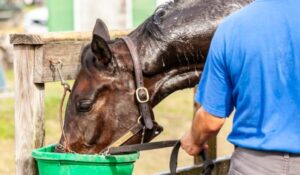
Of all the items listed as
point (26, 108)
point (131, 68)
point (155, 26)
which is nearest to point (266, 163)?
point (131, 68)

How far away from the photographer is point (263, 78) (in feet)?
9.45

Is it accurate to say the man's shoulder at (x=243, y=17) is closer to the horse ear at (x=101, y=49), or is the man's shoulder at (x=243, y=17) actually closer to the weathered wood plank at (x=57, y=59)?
the horse ear at (x=101, y=49)

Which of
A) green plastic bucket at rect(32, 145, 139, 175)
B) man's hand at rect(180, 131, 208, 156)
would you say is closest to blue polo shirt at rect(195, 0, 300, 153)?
man's hand at rect(180, 131, 208, 156)

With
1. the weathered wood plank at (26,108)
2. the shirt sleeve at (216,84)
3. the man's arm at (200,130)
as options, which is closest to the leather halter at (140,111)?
the weathered wood plank at (26,108)

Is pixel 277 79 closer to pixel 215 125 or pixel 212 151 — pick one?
pixel 215 125

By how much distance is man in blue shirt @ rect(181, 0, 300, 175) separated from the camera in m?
2.86

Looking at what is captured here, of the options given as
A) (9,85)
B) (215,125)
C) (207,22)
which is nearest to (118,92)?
(207,22)

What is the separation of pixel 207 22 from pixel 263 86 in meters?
1.11

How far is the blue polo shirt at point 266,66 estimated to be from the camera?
2857 mm

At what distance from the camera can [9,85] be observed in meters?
13.3

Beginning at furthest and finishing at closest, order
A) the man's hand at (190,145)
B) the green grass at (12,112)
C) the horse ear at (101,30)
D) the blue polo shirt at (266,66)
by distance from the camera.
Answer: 1. the green grass at (12,112)
2. the horse ear at (101,30)
3. the man's hand at (190,145)
4. the blue polo shirt at (266,66)

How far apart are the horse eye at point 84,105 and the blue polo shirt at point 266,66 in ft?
3.44

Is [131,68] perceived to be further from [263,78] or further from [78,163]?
[263,78]

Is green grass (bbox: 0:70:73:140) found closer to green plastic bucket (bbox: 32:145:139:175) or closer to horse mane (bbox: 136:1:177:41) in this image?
horse mane (bbox: 136:1:177:41)
